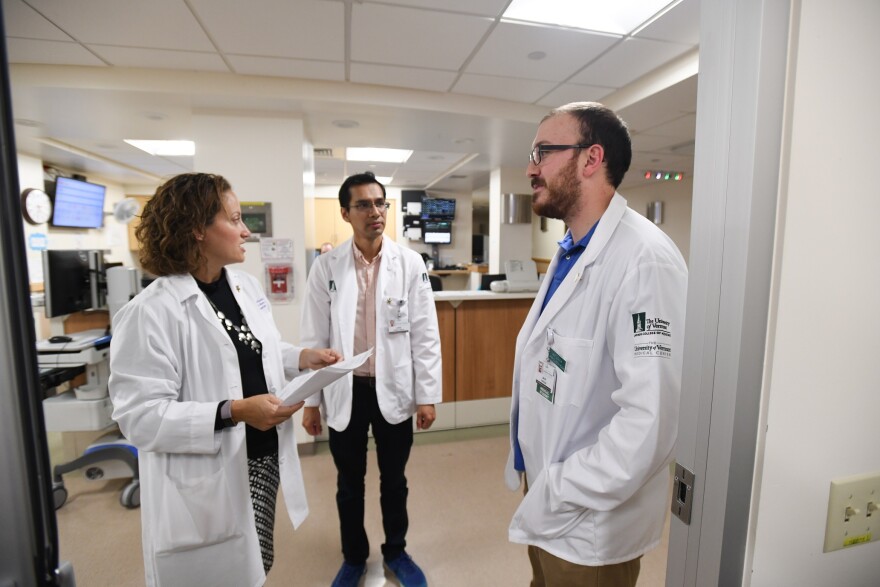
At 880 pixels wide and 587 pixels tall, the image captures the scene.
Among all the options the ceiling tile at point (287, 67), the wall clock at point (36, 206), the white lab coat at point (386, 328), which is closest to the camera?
the white lab coat at point (386, 328)

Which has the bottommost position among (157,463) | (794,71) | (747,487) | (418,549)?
(418,549)

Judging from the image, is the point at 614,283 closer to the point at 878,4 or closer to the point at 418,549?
the point at 878,4

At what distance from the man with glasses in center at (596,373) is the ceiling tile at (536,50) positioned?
4.86 ft

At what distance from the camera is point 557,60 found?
2568 mm

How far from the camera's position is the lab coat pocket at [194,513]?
1.10m

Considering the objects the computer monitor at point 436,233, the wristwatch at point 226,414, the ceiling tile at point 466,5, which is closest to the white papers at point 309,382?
the wristwatch at point 226,414

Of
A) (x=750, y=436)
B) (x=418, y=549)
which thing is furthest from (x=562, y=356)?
(x=418, y=549)

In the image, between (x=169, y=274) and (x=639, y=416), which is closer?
(x=639, y=416)

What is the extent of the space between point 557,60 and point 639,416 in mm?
2464

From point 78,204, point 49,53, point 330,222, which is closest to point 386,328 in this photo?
point 49,53

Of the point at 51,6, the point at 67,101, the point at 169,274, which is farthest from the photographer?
the point at 67,101

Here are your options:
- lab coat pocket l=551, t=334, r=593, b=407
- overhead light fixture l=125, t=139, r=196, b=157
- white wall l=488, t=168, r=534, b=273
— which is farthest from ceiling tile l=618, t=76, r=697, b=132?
overhead light fixture l=125, t=139, r=196, b=157

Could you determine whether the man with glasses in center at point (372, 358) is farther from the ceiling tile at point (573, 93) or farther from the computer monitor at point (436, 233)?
the computer monitor at point (436, 233)

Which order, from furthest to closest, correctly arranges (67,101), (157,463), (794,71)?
(67,101) < (157,463) < (794,71)
